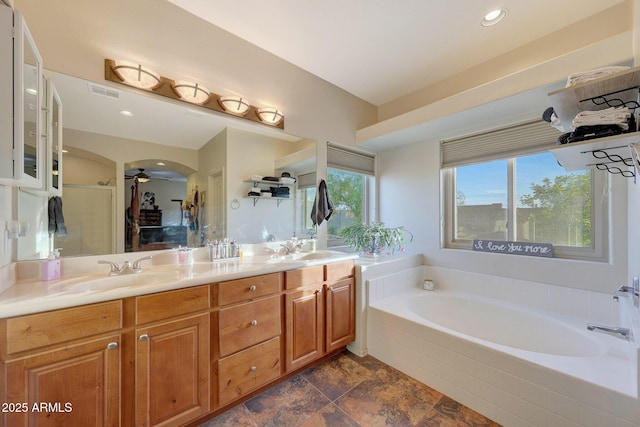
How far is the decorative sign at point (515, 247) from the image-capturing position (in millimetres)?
2139

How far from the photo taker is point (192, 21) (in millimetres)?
1813

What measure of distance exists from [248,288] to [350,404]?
106 centimetres

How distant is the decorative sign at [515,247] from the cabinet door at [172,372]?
2574 millimetres

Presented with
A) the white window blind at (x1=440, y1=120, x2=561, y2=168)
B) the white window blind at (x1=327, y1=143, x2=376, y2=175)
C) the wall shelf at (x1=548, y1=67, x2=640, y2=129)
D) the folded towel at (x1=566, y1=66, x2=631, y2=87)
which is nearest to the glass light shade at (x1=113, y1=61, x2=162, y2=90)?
the white window blind at (x1=327, y1=143, x2=376, y2=175)

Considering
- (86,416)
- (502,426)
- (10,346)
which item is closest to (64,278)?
(10,346)

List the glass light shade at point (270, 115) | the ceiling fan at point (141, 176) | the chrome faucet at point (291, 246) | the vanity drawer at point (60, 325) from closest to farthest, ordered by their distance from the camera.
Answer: the vanity drawer at point (60, 325)
the ceiling fan at point (141, 176)
the glass light shade at point (270, 115)
the chrome faucet at point (291, 246)

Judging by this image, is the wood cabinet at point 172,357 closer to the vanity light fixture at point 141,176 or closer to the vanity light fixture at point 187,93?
the vanity light fixture at point 141,176

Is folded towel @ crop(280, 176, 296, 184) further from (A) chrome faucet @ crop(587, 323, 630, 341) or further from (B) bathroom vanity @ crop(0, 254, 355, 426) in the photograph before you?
(A) chrome faucet @ crop(587, 323, 630, 341)

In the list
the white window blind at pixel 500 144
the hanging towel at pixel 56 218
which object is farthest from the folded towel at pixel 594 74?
the hanging towel at pixel 56 218

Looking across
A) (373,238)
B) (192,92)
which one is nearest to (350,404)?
(373,238)

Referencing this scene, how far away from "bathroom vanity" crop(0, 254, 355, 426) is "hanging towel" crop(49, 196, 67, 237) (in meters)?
0.32

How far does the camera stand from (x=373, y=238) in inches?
107

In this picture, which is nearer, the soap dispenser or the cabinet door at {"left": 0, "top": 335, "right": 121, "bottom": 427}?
the cabinet door at {"left": 0, "top": 335, "right": 121, "bottom": 427}

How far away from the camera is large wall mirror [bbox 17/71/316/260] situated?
4.78 ft
